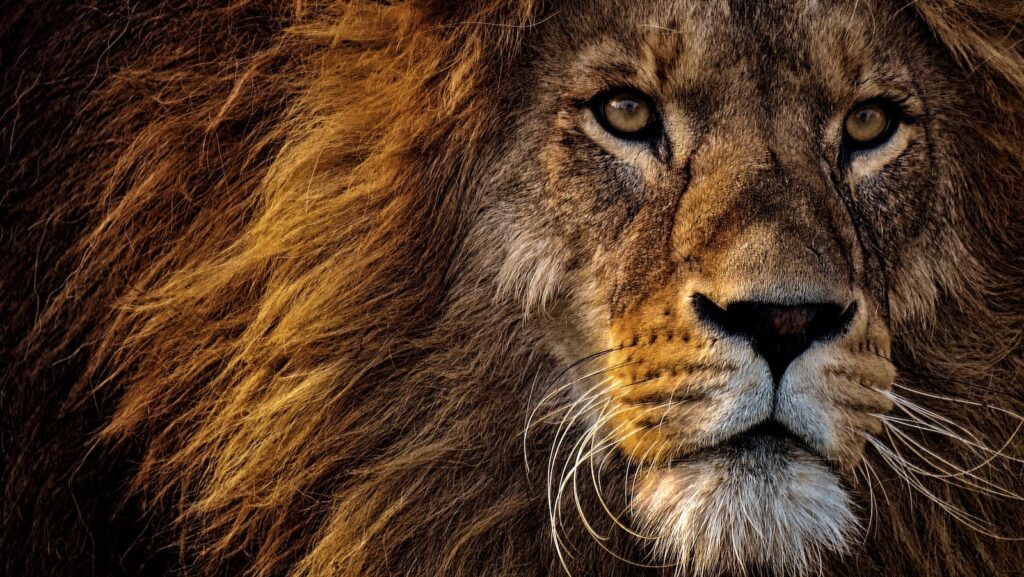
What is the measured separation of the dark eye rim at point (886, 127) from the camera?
2.25 m

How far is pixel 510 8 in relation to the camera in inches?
86.7

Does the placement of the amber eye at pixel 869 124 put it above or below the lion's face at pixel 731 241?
above

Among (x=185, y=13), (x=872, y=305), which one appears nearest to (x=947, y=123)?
(x=872, y=305)

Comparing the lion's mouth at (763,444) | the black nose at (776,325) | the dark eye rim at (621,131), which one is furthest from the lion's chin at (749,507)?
the dark eye rim at (621,131)

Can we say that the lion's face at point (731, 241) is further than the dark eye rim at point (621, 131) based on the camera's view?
No

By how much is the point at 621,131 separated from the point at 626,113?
4 centimetres

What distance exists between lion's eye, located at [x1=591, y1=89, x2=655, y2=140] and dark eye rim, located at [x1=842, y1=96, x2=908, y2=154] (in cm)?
43

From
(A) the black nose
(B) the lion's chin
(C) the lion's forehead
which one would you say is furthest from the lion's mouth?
(C) the lion's forehead

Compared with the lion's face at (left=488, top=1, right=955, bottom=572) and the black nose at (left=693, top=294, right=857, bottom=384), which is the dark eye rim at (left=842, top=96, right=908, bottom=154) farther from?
the black nose at (left=693, top=294, right=857, bottom=384)

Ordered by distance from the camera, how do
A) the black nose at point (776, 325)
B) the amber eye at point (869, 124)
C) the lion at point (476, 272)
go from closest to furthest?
the black nose at point (776, 325) → the lion at point (476, 272) → the amber eye at point (869, 124)

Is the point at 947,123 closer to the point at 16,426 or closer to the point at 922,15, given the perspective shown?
the point at 922,15

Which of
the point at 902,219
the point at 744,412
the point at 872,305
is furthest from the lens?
the point at 902,219

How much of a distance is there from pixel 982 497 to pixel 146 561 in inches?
74.6

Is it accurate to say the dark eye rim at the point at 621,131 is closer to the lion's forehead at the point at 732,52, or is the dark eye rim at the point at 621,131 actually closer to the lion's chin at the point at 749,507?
the lion's forehead at the point at 732,52
